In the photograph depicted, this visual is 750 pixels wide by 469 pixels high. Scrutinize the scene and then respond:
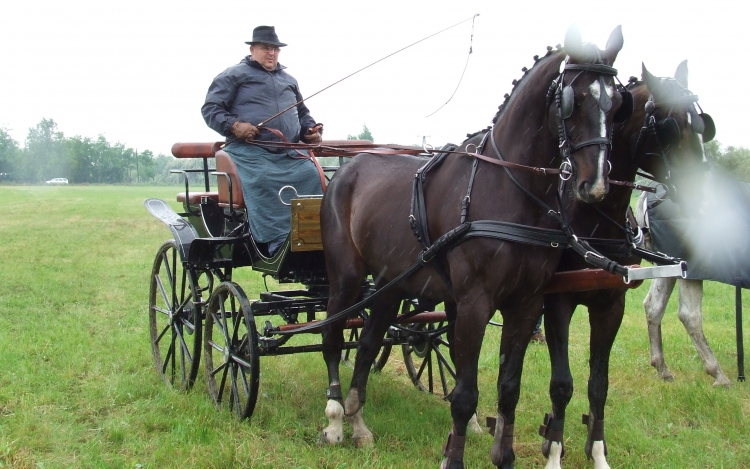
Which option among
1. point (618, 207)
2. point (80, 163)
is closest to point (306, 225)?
point (618, 207)

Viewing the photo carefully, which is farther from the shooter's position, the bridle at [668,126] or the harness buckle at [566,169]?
the bridle at [668,126]

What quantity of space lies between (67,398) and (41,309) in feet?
12.8

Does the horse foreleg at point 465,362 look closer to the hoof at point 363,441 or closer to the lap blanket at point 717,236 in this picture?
the hoof at point 363,441

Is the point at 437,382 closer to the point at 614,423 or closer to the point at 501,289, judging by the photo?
the point at 614,423

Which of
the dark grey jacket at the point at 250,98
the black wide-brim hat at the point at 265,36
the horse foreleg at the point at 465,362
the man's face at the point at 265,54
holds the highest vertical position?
the black wide-brim hat at the point at 265,36

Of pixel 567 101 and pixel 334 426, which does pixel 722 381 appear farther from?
pixel 567 101

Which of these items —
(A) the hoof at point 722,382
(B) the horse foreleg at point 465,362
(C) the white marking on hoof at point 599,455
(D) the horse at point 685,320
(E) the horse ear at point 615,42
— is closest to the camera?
(E) the horse ear at point 615,42

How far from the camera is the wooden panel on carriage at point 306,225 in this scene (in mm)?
5199

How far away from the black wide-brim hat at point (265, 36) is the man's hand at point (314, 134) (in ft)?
2.45

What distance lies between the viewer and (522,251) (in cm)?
385

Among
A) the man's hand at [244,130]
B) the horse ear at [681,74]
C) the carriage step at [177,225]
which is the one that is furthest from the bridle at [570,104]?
the carriage step at [177,225]

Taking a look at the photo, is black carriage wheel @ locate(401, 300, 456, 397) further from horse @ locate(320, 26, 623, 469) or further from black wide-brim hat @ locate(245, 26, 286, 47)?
black wide-brim hat @ locate(245, 26, 286, 47)

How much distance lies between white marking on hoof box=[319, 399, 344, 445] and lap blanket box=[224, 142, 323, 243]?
4.49ft

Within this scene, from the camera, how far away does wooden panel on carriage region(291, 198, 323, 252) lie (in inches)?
205
